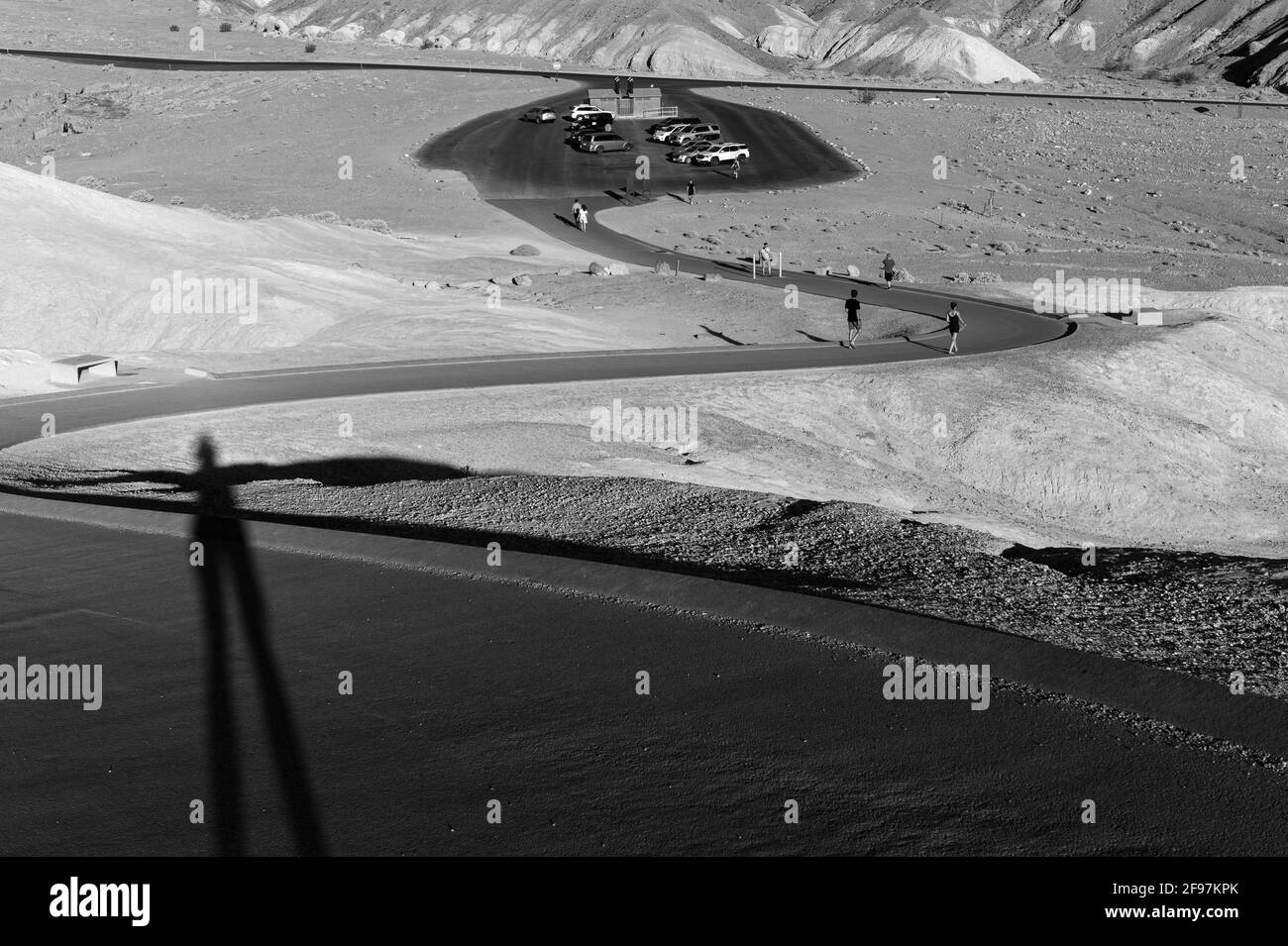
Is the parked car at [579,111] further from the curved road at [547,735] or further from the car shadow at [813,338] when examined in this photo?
the curved road at [547,735]

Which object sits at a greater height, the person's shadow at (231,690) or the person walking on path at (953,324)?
the person walking on path at (953,324)

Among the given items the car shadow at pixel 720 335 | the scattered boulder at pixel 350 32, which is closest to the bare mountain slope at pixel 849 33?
the scattered boulder at pixel 350 32

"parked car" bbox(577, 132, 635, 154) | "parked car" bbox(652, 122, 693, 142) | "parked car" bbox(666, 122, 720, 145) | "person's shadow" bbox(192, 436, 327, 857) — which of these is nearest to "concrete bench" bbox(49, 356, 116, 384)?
"person's shadow" bbox(192, 436, 327, 857)

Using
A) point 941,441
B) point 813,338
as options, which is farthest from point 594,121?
point 941,441
